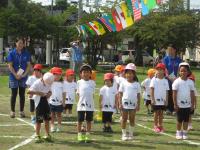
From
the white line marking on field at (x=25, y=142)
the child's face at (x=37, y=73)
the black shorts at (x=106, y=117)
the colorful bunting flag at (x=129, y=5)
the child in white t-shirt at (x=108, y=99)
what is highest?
the colorful bunting flag at (x=129, y=5)

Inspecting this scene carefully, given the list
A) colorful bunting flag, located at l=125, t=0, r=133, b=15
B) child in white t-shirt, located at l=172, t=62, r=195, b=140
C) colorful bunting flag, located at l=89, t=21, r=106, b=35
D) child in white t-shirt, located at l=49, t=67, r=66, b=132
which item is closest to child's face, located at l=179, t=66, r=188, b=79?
child in white t-shirt, located at l=172, t=62, r=195, b=140

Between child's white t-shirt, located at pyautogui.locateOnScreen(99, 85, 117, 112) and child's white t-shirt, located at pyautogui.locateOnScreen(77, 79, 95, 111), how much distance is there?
1.29 m

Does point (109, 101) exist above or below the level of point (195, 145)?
above

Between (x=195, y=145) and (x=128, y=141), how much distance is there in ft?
4.25

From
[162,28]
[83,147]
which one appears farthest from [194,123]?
[162,28]

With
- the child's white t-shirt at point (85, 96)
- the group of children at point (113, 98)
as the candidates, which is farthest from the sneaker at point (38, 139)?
the child's white t-shirt at point (85, 96)

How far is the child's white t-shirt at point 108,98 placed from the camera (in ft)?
37.7

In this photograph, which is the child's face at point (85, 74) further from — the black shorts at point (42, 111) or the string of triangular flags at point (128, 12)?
the string of triangular flags at point (128, 12)


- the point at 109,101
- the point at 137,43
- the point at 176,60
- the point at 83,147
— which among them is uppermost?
the point at 137,43

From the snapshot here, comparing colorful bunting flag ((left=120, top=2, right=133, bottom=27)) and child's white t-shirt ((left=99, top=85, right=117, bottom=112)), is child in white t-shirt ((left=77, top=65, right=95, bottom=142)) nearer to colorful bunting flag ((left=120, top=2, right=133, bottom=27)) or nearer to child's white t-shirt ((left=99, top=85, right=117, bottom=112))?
child's white t-shirt ((left=99, top=85, right=117, bottom=112))

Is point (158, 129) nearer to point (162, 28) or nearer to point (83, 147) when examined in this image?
point (83, 147)

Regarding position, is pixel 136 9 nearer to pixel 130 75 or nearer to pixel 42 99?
pixel 130 75

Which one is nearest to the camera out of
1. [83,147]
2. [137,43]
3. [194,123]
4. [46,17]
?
[83,147]

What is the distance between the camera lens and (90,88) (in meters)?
10.2
